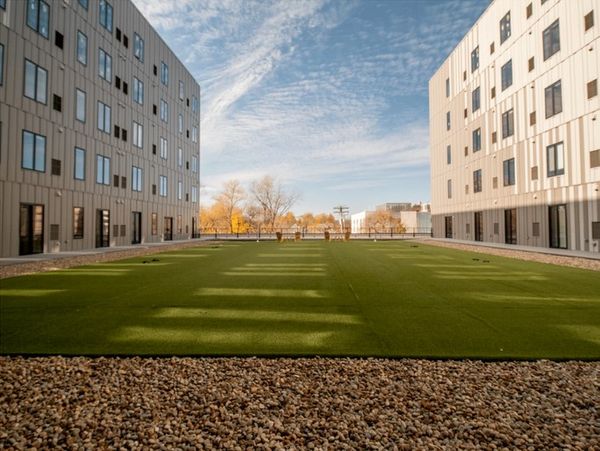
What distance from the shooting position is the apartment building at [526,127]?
14.7 m

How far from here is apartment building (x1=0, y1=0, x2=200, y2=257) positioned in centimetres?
1373

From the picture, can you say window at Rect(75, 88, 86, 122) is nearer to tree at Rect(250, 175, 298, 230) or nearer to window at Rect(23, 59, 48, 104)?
window at Rect(23, 59, 48, 104)

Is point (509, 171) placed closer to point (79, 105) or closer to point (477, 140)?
point (477, 140)

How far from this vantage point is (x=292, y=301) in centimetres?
614

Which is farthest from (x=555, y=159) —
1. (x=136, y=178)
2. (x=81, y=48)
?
(x=136, y=178)

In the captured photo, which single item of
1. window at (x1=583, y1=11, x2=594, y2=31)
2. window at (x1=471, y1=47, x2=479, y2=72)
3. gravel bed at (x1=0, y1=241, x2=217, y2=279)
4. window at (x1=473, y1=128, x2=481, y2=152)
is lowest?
gravel bed at (x1=0, y1=241, x2=217, y2=279)

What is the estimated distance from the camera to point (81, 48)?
57.8ft

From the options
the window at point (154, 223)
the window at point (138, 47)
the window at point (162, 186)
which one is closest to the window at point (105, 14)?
the window at point (138, 47)

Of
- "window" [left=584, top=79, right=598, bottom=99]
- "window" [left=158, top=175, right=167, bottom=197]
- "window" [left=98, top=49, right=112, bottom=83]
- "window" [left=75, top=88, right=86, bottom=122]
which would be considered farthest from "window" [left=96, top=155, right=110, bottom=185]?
"window" [left=584, top=79, right=598, bottom=99]

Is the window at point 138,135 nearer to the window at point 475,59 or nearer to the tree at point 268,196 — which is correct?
the window at point 475,59

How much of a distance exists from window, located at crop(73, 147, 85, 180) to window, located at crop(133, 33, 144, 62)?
9.10 m

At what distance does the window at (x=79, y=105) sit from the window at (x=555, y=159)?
74.7ft

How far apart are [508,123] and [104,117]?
22.8 metres

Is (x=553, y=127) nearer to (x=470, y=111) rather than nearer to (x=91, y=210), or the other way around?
(x=470, y=111)
